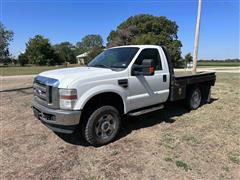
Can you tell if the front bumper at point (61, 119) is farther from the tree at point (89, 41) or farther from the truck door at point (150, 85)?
the tree at point (89, 41)

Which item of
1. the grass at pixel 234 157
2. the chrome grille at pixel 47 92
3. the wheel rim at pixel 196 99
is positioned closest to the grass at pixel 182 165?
the grass at pixel 234 157

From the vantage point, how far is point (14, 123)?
555cm

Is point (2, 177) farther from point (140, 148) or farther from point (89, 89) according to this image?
point (140, 148)

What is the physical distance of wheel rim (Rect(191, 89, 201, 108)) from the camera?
6.83 metres

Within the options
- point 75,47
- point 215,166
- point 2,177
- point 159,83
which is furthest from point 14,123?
point 75,47

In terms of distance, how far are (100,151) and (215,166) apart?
1.99m

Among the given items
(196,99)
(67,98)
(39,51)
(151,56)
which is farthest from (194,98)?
(39,51)

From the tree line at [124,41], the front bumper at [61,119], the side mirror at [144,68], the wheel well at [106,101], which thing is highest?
the tree line at [124,41]

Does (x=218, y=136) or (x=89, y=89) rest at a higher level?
(x=89, y=89)

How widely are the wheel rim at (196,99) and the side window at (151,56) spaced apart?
6.93ft

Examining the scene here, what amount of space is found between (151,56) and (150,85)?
75 cm

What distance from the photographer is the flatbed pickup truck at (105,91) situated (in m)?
3.79

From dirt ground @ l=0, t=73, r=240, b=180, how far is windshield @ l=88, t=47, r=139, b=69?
156 centimetres

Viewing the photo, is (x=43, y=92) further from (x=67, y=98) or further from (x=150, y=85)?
(x=150, y=85)
